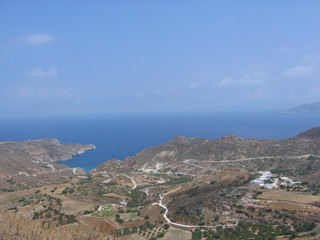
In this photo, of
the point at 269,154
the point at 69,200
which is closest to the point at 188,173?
the point at 269,154

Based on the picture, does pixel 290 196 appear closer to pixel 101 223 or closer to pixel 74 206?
pixel 101 223

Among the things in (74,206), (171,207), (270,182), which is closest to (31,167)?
(74,206)

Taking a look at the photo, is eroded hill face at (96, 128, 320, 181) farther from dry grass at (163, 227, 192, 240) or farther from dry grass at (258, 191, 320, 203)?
dry grass at (163, 227, 192, 240)

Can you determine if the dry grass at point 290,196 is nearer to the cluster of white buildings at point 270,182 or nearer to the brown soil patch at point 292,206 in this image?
the brown soil patch at point 292,206

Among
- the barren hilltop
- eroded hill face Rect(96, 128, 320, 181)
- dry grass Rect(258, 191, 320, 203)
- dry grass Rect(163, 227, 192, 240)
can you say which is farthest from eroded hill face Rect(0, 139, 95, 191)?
dry grass Rect(258, 191, 320, 203)

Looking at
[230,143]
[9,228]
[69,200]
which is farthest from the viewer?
[230,143]

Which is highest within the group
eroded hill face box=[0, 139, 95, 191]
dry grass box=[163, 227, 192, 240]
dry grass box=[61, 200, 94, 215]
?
dry grass box=[163, 227, 192, 240]

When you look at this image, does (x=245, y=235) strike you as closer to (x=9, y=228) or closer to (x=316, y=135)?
(x=9, y=228)

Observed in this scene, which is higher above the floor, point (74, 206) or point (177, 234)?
point (177, 234)

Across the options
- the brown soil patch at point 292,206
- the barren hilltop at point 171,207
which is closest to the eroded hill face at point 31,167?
the barren hilltop at point 171,207
